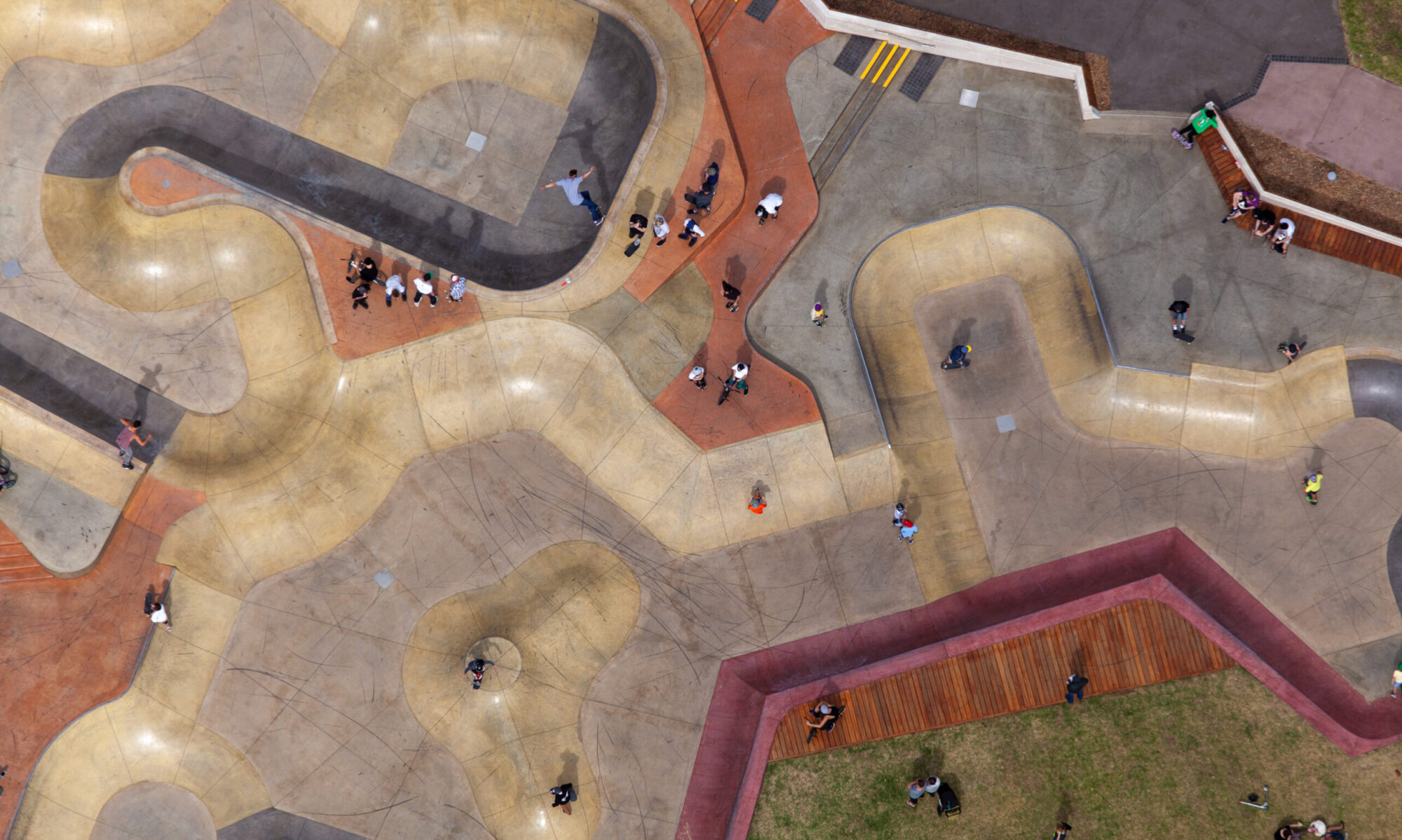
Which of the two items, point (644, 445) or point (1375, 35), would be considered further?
point (644, 445)

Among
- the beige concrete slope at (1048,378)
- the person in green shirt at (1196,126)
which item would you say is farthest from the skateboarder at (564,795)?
the person in green shirt at (1196,126)

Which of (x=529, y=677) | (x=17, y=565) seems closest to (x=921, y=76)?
(x=529, y=677)

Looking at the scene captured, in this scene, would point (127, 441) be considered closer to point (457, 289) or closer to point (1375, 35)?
point (457, 289)

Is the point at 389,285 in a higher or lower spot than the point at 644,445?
higher

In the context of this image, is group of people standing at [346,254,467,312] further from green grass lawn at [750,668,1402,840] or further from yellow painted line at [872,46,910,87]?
green grass lawn at [750,668,1402,840]

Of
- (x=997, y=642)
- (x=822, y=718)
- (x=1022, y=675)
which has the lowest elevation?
(x=822, y=718)

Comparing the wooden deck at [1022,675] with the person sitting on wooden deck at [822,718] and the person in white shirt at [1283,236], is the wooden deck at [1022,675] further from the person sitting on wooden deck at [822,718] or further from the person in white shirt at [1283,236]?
the person in white shirt at [1283,236]

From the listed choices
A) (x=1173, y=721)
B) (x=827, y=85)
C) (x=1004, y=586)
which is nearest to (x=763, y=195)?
(x=827, y=85)

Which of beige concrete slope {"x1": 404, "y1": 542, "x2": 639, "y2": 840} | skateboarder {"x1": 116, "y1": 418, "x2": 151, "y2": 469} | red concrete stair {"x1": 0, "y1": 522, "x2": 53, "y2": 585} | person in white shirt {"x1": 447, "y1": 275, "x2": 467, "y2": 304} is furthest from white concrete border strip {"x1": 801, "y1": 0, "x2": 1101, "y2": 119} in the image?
red concrete stair {"x1": 0, "y1": 522, "x2": 53, "y2": 585}
